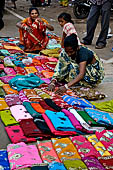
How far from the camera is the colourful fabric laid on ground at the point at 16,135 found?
2.98 m

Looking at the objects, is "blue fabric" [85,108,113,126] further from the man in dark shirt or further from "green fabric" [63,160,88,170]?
the man in dark shirt

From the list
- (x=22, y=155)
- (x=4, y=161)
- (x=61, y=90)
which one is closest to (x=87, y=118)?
(x=61, y=90)

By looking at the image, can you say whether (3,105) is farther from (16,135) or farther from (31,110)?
(16,135)

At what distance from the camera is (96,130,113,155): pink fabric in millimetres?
2875

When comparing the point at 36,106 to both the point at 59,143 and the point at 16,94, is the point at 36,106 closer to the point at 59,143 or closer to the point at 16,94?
the point at 16,94

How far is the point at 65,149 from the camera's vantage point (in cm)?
280

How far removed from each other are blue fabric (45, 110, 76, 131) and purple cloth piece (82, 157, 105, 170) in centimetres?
53

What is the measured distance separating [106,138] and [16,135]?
2.81 feet

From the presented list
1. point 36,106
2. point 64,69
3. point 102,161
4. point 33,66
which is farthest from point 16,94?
point 102,161

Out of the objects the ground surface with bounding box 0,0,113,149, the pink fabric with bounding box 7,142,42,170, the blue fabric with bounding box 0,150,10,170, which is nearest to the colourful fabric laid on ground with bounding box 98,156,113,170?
the pink fabric with bounding box 7,142,42,170

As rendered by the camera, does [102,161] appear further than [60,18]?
No

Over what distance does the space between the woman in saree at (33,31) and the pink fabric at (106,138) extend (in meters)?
3.26

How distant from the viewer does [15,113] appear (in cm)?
346

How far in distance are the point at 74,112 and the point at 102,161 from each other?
87 centimetres
